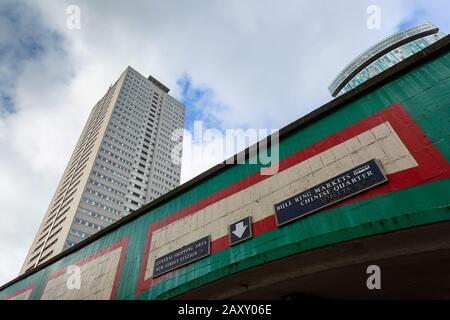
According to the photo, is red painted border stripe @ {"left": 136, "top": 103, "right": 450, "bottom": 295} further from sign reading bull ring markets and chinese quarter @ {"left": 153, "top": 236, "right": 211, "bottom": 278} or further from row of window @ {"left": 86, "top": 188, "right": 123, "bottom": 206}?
row of window @ {"left": 86, "top": 188, "right": 123, "bottom": 206}

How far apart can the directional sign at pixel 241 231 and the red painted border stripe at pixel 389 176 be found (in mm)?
185

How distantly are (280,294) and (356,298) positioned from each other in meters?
2.21

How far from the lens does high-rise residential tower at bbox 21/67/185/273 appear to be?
60.2 meters

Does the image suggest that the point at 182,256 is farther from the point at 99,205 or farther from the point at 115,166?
the point at 115,166

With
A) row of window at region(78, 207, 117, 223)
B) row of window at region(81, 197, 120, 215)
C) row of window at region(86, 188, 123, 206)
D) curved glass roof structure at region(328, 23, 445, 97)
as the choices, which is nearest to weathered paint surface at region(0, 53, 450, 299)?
row of window at region(78, 207, 117, 223)

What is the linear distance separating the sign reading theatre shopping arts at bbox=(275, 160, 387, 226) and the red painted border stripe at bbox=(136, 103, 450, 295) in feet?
0.55

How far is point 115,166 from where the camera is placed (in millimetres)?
74375

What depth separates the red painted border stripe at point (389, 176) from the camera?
5.50m

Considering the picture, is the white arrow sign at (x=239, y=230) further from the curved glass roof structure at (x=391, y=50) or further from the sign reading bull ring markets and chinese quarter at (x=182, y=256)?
the curved glass roof structure at (x=391, y=50)

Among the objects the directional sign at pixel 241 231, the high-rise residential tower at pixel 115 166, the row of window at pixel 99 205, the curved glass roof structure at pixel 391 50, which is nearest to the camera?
the directional sign at pixel 241 231

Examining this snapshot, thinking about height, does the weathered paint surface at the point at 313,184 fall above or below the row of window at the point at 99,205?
below

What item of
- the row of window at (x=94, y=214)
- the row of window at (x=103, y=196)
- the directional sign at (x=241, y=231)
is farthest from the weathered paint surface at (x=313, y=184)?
the row of window at (x=103, y=196)
